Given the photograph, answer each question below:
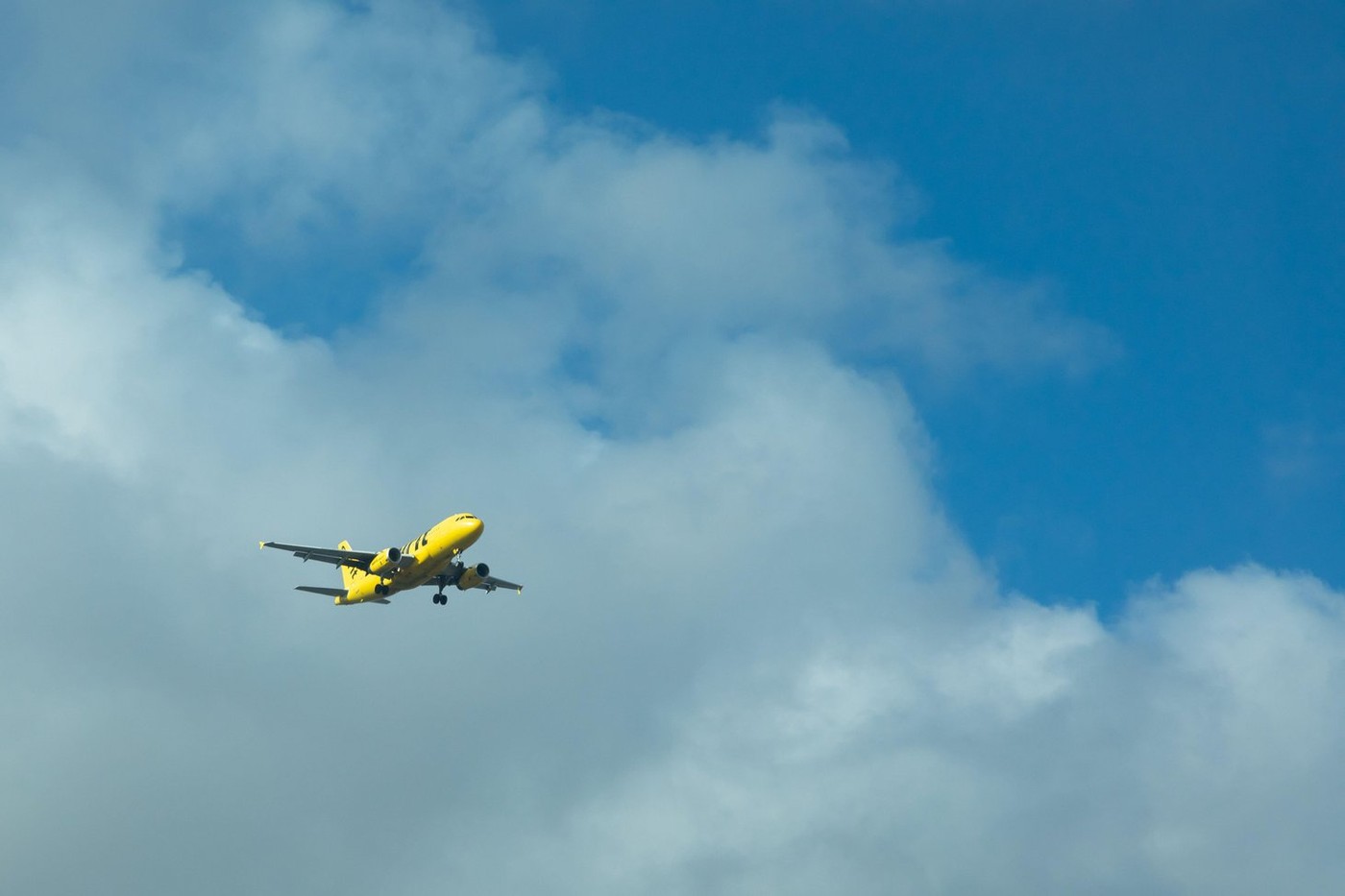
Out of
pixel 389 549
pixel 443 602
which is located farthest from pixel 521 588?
pixel 389 549

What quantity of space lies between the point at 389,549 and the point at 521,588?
59.6 feet

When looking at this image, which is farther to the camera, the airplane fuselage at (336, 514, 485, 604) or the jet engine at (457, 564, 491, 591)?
the jet engine at (457, 564, 491, 591)

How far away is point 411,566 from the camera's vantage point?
115m

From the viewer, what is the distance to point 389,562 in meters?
115

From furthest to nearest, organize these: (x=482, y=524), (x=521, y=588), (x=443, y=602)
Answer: (x=521, y=588) → (x=443, y=602) → (x=482, y=524)

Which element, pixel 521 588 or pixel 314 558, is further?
pixel 521 588

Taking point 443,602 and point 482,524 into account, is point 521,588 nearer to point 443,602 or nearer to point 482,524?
point 443,602

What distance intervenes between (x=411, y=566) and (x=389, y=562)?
4.99ft

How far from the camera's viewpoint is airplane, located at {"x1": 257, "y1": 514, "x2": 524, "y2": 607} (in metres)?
112

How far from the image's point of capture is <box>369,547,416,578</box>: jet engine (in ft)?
376

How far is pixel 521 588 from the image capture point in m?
131

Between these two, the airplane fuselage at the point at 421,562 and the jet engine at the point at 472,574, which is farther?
the jet engine at the point at 472,574

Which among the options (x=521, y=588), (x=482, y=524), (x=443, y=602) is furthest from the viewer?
(x=521, y=588)

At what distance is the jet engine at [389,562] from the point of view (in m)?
115
